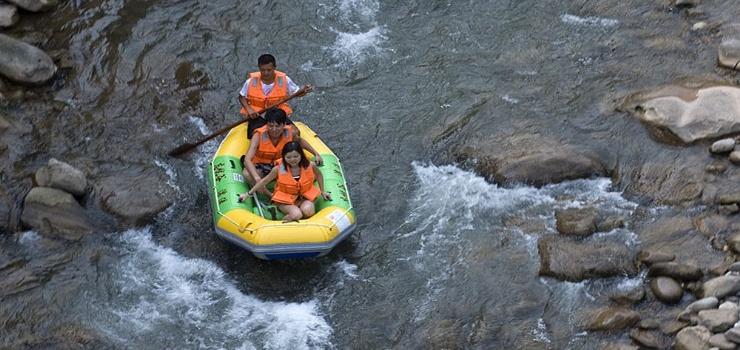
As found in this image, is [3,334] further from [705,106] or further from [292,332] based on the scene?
[705,106]

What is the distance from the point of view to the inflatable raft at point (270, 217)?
7875 mm

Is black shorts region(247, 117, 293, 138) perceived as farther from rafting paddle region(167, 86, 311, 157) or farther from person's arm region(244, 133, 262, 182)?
person's arm region(244, 133, 262, 182)

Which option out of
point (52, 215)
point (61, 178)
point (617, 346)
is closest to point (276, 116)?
point (61, 178)

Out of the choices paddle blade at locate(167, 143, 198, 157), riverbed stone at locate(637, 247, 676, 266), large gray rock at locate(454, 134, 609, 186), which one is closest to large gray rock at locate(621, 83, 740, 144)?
large gray rock at locate(454, 134, 609, 186)

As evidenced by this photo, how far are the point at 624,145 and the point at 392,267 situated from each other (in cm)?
299

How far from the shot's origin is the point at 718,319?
7.09 metres

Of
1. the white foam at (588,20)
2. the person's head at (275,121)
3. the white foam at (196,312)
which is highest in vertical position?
the person's head at (275,121)

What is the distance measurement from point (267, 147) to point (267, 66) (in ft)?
3.06

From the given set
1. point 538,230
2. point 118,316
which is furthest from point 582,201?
point 118,316

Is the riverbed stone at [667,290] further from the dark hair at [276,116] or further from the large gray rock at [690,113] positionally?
the dark hair at [276,116]

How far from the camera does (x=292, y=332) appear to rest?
7746 mm

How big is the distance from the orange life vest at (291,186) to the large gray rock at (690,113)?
387 centimetres

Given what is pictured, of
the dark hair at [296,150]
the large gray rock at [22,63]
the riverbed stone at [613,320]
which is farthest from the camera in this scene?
the large gray rock at [22,63]

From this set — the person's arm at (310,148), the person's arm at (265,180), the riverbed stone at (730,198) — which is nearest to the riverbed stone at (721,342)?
the riverbed stone at (730,198)
